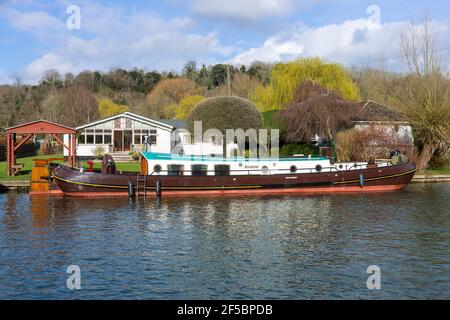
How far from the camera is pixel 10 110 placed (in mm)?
84312

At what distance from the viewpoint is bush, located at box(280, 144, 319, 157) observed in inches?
1882

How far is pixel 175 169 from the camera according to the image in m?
32.2

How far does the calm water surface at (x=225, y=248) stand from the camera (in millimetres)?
14367

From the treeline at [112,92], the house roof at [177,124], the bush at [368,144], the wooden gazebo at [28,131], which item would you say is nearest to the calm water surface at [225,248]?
the wooden gazebo at [28,131]

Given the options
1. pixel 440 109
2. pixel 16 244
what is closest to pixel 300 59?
pixel 440 109

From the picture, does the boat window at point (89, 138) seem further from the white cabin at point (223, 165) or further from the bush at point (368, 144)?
the bush at point (368, 144)

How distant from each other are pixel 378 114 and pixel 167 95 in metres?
49.3

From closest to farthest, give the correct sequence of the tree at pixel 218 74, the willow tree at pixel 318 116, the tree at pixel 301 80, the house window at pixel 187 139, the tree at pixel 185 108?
1. the willow tree at pixel 318 116
2. the house window at pixel 187 139
3. the tree at pixel 301 80
4. the tree at pixel 185 108
5. the tree at pixel 218 74

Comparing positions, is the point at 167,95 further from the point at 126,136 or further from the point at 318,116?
the point at 318,116

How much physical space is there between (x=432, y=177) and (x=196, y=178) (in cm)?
1978

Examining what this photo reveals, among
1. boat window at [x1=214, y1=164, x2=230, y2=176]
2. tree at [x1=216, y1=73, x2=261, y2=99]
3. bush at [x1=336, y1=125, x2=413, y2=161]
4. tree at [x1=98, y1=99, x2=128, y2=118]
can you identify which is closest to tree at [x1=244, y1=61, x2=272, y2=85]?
tree at [x1=216, y1=73, x2=261, y2=99]

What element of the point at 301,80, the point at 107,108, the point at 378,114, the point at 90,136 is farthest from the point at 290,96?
the point at 107,108

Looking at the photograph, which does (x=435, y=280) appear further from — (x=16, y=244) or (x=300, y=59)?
(x=300, y=59)

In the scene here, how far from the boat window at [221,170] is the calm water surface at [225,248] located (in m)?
3.77
